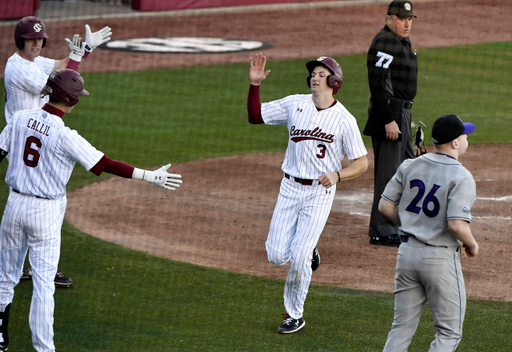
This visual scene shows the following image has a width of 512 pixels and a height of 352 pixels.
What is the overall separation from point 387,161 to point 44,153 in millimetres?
3577

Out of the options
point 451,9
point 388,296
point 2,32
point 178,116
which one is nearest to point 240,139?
point 178,116

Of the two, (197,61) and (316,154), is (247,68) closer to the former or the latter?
(197,61)

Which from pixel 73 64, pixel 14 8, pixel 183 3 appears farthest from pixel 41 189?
pixel 183 3

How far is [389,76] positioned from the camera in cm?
682

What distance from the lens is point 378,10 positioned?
23.2 metres

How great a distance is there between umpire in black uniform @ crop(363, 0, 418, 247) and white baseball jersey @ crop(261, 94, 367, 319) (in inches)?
63.8

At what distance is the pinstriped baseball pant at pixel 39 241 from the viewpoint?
14.8 ft

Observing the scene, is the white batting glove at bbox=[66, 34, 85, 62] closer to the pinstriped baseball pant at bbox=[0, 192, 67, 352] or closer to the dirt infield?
the pinstriped baseball pant at bbox=[0, 192, 67, 352]

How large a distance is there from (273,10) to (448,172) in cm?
1983

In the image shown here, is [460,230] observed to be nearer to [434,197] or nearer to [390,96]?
[434,197]

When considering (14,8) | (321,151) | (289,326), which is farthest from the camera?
(14,8)

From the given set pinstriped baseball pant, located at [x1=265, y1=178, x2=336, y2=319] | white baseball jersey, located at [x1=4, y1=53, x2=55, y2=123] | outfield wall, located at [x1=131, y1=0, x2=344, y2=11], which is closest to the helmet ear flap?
pinstriped baseball pant, located at [x1=265, y1=178, x2=336, y2=319]

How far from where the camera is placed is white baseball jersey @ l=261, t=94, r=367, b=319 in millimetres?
5191

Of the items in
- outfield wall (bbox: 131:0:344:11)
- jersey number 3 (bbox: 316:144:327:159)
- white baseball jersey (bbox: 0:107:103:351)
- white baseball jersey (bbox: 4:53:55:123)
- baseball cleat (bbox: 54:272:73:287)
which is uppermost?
outfield wall (bbox: 131:0:344:11)
